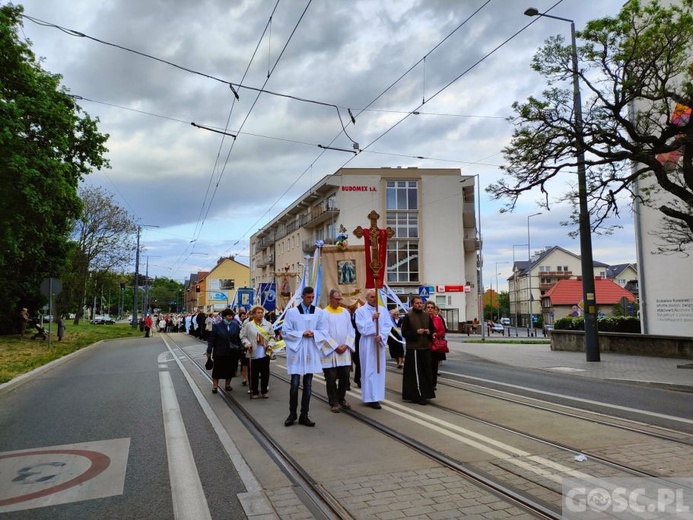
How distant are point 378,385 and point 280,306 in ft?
43.0

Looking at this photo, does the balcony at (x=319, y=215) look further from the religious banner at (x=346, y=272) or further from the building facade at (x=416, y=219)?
the religious banner at (x=346, y=272)

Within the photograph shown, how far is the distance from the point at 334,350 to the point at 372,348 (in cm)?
99

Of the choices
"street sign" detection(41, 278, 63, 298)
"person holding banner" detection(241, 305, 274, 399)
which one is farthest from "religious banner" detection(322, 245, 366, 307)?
"street sign" detection(41, 278, 63, 298)

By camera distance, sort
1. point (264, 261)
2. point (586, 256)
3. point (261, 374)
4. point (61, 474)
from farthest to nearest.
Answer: point (264, 261)
point (586, 256)
point (261, 374)
point (61, 474)

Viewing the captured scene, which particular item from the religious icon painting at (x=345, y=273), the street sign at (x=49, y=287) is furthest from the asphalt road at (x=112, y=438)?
the street sign at (x=49, y=287)

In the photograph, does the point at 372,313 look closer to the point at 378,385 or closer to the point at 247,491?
the point at 378,385

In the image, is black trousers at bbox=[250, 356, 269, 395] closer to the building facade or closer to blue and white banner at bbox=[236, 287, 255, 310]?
blue and white banner at bbox=[236, 287, 255, 310]

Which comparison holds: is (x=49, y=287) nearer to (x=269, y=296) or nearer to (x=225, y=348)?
(x=269, y=296)

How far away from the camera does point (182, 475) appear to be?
17.1 ft

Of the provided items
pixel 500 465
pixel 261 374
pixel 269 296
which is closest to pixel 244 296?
pixel 269 296

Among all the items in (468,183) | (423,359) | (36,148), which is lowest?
(423,359)

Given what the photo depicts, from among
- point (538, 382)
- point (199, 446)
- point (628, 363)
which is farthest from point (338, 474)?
point (628, 363)

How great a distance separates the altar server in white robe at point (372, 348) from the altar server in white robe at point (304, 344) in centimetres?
106

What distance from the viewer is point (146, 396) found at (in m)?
10.2
